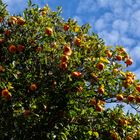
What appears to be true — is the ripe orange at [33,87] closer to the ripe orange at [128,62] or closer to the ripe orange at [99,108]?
the ripe orange at [99,108]

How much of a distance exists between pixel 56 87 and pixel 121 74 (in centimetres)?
220

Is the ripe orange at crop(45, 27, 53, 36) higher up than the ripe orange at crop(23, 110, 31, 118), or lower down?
higher up

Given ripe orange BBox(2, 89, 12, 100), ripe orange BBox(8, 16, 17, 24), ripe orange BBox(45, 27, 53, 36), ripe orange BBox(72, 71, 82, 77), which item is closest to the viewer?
ripe orange BBox(2, 89, 12, 100)

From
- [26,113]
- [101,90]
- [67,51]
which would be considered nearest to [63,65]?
[67,51]

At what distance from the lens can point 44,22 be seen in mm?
13367

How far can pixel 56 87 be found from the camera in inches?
461

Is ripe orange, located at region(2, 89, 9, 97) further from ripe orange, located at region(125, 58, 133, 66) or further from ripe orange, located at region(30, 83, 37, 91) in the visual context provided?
ripe orange, located at region(125, 58, 133, 66)

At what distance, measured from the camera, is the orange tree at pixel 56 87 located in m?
11.4

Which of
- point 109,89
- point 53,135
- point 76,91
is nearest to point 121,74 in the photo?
point 109,89

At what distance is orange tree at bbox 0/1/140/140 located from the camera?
1143 centimetres

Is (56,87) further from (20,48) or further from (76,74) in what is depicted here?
(20,48)

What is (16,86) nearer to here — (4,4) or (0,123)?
(0,123)

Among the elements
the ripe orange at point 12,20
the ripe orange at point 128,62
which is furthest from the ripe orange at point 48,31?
the ripe orange at point 128,62

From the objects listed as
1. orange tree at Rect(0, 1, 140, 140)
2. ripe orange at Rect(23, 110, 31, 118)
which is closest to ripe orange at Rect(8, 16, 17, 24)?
orange tree at Rect(0, 1, 140, 140)
